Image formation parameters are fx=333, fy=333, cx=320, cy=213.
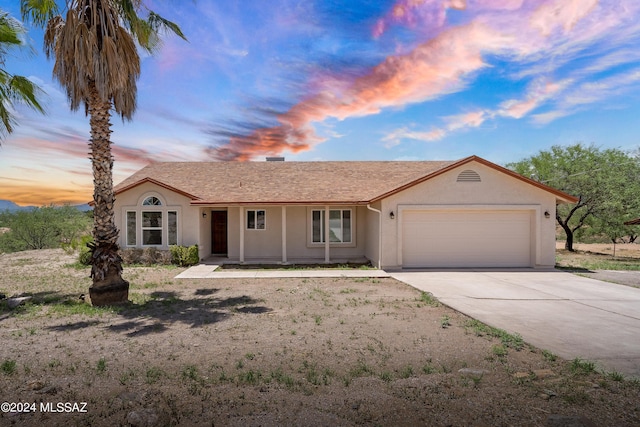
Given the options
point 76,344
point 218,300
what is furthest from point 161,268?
point 76,344

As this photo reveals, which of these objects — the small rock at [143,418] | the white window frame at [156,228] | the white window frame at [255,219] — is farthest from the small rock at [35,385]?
the white window frame at [255,219]

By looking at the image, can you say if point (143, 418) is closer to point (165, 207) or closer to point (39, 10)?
point (39, 10)

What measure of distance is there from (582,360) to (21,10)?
46.6 feet

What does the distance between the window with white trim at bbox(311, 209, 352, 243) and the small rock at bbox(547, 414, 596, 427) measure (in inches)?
513

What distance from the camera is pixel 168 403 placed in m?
3.80

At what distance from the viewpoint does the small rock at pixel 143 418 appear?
11.1 ft

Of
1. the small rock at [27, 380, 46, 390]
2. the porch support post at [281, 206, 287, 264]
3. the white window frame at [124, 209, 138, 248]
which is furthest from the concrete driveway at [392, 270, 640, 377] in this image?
the white window frame at [124, 209, 138, 248]

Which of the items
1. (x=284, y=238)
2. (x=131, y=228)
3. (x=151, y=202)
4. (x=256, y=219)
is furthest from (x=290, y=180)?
(x=131, y=228)

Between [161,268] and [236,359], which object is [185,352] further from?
[161,268]

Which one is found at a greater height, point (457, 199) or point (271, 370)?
point (457, 199)

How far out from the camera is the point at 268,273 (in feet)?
42.5

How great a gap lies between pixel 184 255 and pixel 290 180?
6.47m

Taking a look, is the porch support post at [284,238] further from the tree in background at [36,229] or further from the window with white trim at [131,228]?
the tree in background at [36,229]

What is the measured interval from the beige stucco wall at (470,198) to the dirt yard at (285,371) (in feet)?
17.7
